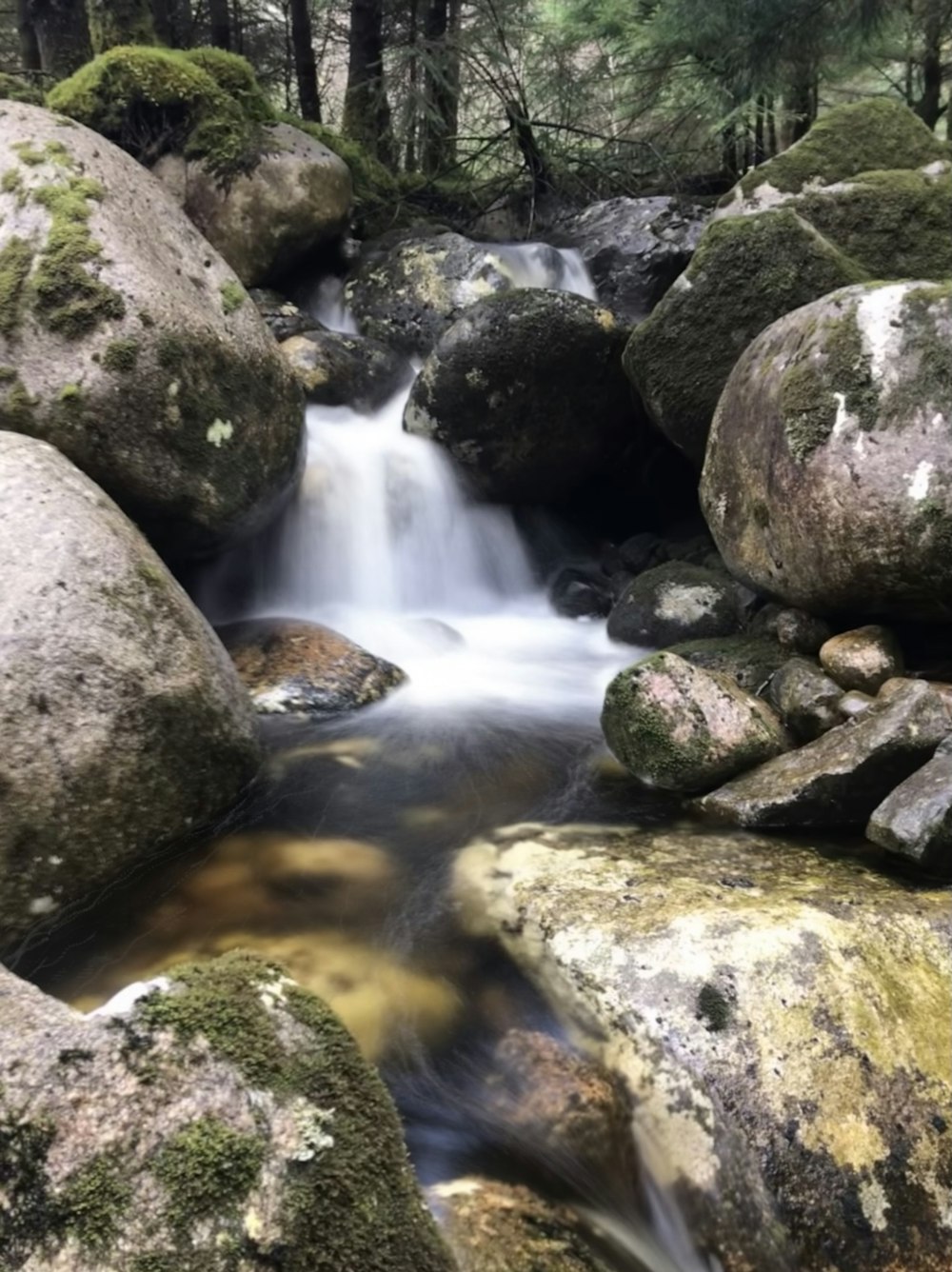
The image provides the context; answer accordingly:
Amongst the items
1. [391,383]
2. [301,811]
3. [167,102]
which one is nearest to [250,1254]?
[301,811]

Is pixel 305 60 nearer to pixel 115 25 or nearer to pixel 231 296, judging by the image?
pixel 115 25

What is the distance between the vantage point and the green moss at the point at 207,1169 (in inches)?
55.1

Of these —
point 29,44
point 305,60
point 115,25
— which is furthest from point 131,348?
point 29,44

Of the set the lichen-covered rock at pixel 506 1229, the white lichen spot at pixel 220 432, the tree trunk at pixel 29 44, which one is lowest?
the lichen-covered rock at pixel 506 1229

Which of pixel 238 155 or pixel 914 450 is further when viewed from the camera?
pixel 238 155

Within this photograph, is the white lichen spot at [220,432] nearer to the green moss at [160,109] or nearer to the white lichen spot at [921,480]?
the white lichen spot at [921,480]

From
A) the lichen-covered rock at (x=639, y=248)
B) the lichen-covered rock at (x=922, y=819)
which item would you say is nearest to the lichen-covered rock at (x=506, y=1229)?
the lichen-covered rock at (x=922, y=819)

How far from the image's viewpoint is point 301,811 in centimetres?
385

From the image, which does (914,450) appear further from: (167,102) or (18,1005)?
(167,102)

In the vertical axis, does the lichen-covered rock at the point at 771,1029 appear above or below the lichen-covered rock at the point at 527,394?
below

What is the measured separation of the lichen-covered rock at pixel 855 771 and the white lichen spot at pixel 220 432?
3284 millimetres

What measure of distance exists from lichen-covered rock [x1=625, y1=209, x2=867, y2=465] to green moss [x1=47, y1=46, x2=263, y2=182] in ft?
17.4

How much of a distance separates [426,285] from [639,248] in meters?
2.31

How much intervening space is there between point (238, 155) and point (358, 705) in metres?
6.59
